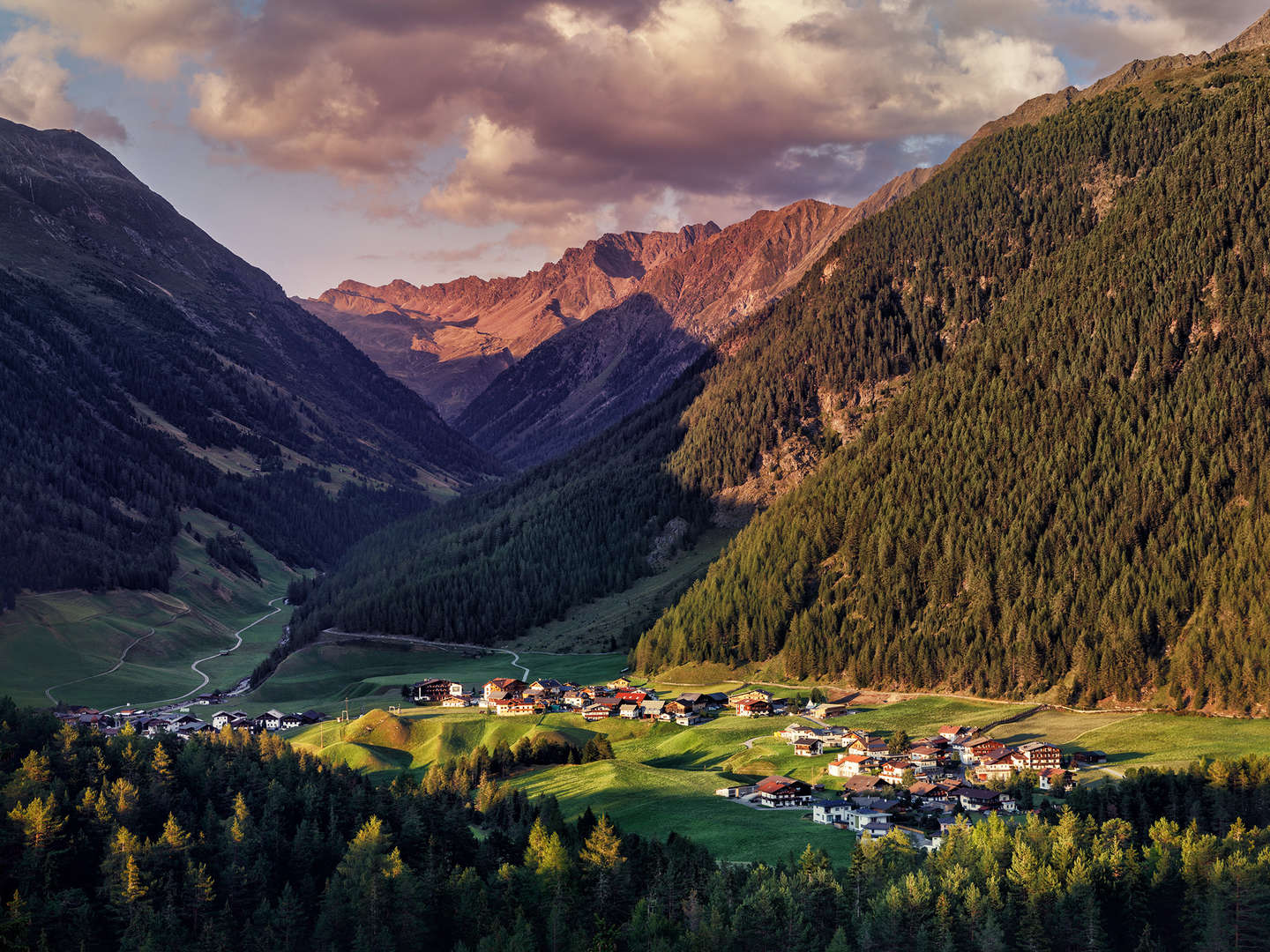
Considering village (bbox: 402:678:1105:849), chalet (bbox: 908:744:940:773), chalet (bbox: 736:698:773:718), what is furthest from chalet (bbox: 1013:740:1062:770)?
chalet (bbox: 736:698:773:718)

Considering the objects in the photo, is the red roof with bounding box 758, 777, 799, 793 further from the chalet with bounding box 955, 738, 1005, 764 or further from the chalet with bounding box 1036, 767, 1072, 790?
the chalet with bounding box 1036, 767, 1072, 790

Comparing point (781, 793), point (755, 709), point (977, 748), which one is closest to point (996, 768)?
point (977, 748)

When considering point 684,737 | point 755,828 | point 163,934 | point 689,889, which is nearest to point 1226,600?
point 684,737

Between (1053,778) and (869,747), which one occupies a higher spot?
(869,747)

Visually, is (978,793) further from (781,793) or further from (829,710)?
(829,710)

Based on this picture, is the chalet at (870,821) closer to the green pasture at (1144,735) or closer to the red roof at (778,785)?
the red roof at (778,785)

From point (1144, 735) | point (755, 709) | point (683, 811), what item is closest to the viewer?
point (683, 811)

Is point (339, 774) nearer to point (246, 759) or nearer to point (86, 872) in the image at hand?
point (246, 759)
